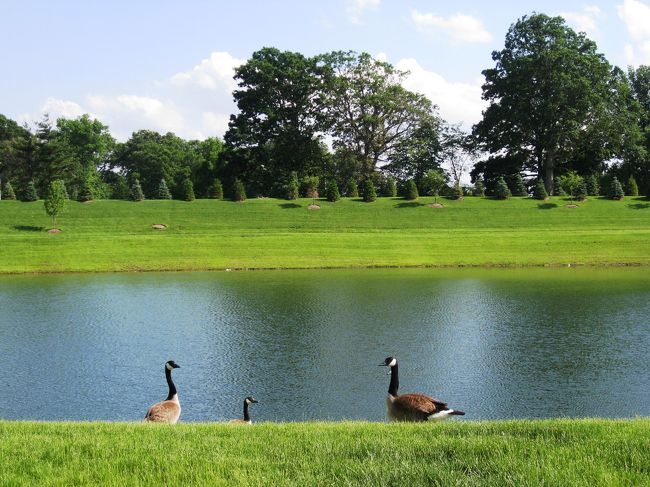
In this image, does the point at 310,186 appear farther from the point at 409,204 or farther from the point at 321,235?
the point at 321,235

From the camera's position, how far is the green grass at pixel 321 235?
47.0 m

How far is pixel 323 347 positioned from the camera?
70.0 ft

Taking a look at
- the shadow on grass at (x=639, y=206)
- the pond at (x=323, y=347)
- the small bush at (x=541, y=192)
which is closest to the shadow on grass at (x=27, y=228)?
the pond at (x=323, y=347)

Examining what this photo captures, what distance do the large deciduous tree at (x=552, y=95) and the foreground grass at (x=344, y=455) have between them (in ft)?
227

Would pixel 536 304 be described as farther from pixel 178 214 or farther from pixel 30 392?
pixel 178 214

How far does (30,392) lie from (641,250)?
147 feet

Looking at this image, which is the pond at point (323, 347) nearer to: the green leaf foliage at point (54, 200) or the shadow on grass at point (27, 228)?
the shadow on grass at point (27, 228)

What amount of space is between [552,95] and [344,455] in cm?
7250

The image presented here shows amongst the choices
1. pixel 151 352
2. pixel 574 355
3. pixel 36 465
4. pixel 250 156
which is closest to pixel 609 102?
pixel 250 156

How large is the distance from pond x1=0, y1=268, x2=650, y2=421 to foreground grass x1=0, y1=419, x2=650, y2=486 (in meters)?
5.70

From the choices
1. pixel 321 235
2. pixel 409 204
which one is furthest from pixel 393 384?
pixel 409 204

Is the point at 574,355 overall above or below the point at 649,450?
below

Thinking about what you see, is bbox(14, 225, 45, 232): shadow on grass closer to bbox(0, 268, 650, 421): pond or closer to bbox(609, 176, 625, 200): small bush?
bbox(0, 268, 650, 421): pond

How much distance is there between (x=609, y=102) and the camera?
2931 inches
